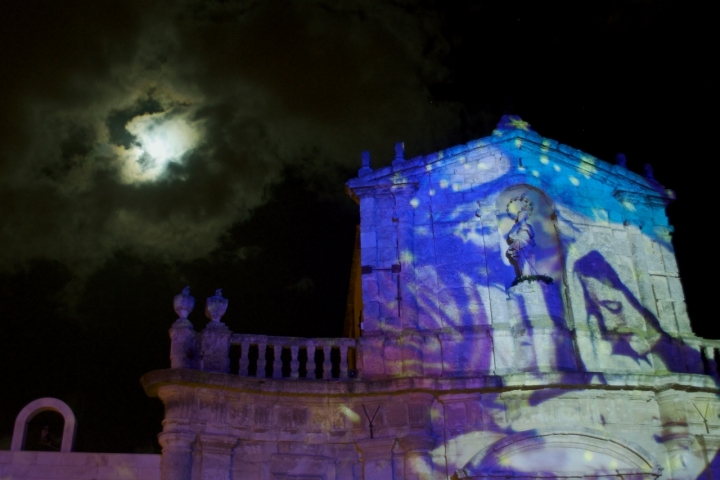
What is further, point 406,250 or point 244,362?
point 406,250

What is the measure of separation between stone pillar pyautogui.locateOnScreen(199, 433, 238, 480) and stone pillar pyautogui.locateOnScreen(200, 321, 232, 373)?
1018 millimetres

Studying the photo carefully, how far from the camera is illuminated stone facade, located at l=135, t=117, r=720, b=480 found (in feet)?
37.6

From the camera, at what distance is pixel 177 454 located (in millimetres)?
10891

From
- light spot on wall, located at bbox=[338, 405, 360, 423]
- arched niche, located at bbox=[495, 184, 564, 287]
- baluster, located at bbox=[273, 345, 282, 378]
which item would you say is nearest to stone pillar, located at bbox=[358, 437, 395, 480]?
light spot on wall, located at bbox=[338, 405, 360, 423]

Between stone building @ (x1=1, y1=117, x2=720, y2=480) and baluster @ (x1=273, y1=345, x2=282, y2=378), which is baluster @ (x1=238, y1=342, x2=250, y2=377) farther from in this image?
baluster @ (x1=273, y1=345, x2=282, y2=378)

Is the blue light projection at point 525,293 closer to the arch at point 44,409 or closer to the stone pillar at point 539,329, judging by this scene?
the stone pillar at point 539,329

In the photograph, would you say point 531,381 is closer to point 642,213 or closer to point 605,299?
point 605,299

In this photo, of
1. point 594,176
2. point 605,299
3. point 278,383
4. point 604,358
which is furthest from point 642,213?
point 278,383

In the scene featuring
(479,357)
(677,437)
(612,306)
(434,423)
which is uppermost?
(612,306)

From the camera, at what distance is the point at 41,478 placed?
1119cm

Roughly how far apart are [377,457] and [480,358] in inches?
87.5

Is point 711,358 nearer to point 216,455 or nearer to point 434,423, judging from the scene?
point 434,423

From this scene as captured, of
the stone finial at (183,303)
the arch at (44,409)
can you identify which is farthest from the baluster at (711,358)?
the arch at (44,409)

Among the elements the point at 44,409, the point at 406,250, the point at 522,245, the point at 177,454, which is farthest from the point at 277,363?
Result: the point at 522,245
